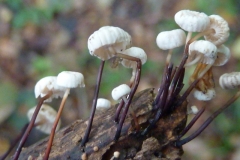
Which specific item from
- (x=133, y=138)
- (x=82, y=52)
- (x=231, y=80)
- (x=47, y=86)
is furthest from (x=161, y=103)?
(x=82, y=52)

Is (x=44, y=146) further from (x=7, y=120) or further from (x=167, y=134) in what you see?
(x=7, y=120)

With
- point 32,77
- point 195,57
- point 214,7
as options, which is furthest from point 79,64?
point 195,57

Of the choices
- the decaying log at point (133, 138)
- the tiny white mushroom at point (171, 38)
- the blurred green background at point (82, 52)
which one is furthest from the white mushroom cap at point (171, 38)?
the blurred green background at point (82, 52)

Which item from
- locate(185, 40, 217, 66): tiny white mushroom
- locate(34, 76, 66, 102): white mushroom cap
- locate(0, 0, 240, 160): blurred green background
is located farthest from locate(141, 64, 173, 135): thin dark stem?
locate(0, 0, 240, 160): blurred green background

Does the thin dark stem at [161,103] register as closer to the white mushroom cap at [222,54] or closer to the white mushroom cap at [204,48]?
the white mushroom cap at [204,48]

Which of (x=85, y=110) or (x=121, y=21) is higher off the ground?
(x=121, y=21)

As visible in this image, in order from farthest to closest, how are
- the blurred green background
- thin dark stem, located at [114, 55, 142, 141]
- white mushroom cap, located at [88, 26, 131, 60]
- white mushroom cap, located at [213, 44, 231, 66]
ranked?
the blurred green background < white mushroom cap, located at [213, 44, 231, 66] < thin dark stem, located at [114, 55, 142, 141] < white mushroom cap, located at [88, 26, 131, 60]

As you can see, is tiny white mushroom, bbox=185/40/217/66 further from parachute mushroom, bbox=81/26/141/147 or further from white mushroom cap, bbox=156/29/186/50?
parachute mushroom, bbox=81/26/141/147

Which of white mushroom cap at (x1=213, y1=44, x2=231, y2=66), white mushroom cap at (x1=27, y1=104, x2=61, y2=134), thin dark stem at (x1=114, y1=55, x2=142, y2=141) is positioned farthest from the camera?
white mushroom cap at (x1=27, y1=104, x2=61, y2=134)
